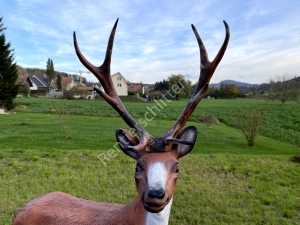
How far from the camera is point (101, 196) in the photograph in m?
5.60

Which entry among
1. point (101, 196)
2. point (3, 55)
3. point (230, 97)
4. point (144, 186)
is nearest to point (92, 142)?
point (101, 196)

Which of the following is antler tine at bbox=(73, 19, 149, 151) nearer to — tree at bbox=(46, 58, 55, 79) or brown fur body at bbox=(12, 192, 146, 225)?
brown fur body at bbox=(12, 192, 146, 225)

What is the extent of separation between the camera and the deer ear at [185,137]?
2490 millimetres

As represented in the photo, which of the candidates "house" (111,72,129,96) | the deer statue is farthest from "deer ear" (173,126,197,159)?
"house" (111,72,129,96)

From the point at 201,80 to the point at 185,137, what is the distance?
2.57 feet

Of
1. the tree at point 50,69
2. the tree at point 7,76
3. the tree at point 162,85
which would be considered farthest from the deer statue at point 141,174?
the tree at point 50,69

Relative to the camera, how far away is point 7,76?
26.3 metres

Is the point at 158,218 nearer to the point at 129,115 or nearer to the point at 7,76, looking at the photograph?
the point at 129,115

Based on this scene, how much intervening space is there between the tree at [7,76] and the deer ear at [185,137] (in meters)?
27.6

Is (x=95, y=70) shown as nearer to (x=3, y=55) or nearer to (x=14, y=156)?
(x=14, y=156)

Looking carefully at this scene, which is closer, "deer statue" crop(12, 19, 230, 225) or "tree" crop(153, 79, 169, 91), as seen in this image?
"deer statue" crop(12, 19, 230, 225)

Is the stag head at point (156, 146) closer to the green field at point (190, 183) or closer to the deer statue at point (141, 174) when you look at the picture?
the deer statue at point (141, 174)

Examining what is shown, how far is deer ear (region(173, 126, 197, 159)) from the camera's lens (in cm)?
249

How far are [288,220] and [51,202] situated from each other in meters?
4.57
